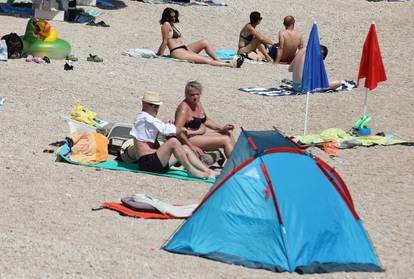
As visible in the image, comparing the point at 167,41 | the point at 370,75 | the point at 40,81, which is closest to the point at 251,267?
the point at 370,75

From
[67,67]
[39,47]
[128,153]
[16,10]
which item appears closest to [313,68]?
[128,153]

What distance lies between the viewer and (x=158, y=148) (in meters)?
10.5

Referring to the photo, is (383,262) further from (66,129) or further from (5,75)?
(5,75)

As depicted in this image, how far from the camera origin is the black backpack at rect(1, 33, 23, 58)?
1567cm

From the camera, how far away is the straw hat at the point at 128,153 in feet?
34.9

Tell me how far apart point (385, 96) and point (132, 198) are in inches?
296

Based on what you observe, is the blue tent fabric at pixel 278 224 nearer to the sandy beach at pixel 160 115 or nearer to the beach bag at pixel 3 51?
the sandy beach at pixel 160 115

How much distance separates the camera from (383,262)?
26.1ft

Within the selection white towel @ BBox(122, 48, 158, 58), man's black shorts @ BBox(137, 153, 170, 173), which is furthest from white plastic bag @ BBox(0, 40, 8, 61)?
man's black shorts @ BBox(137, 153, 170, 173)

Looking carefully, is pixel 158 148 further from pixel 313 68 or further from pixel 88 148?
pixel 313 68

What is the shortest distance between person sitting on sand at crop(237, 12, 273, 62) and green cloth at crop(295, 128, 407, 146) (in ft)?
18.6

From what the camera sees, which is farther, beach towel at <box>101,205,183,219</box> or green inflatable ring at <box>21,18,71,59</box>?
green inflatable ring at <box>21,18,71,59</box>

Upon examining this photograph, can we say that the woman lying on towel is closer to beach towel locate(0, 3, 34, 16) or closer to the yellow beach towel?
beach towel locate(0, 3, 34, 16)

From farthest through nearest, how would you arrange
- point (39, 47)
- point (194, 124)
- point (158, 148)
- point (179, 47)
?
point (179, 47)
point (39, 47)
point (194, 124)
point (158, 148)
